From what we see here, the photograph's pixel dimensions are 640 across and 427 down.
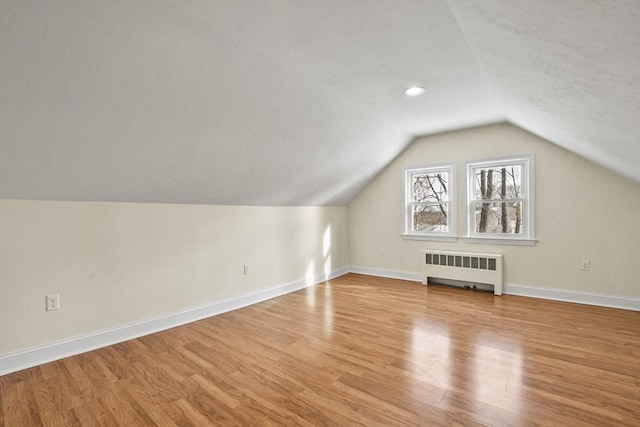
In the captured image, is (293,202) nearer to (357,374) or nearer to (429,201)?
(429,201)

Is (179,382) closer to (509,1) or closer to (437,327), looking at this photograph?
(437,327)

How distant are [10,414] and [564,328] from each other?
4.32 metres

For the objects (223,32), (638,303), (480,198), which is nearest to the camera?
(223,32)

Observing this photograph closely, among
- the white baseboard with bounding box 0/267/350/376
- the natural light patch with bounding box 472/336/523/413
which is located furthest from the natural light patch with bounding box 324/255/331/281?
the natural light patch with bounding box 472/336/523/413

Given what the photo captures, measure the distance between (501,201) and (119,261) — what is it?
15.3 ft

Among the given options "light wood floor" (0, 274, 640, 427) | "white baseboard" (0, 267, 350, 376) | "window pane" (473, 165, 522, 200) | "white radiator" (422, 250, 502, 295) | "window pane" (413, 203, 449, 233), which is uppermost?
"window pane" (473, 165, 522, 200)

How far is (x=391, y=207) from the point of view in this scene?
200 inches

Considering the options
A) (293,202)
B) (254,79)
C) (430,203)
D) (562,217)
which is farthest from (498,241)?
(254,79)

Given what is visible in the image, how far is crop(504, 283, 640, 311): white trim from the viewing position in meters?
3.34

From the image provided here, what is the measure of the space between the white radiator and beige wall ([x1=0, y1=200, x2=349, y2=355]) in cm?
226

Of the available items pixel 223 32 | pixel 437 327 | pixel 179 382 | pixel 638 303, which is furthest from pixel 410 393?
pixel 638 303

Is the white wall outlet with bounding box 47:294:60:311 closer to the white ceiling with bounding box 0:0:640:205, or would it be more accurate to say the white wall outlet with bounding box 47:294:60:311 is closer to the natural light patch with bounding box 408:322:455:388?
the white ceiling with bounding box 0:0:640:205

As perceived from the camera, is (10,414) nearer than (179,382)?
Yes

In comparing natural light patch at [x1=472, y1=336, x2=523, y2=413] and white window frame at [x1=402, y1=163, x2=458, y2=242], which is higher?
white window frame at [x1=402, y1=163, x2=458, y2=242]
